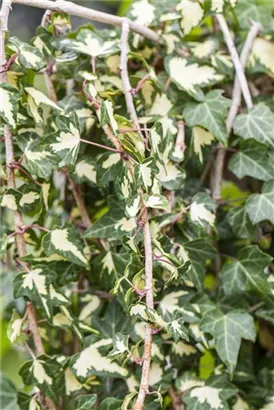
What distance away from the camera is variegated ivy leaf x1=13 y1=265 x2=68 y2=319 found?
74 centimetres

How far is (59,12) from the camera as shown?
2.50 feet

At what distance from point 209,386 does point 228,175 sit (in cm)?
46

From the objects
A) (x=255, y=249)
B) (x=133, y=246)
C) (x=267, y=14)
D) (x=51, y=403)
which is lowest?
(x=51, y=403)

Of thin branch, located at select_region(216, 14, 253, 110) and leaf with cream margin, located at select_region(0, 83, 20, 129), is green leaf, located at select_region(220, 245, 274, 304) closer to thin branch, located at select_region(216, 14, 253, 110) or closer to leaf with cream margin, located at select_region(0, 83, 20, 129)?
thin branch, located at select_region(216, 14, 253, 110)

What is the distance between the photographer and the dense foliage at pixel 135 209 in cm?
71

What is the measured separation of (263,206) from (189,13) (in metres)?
0.28

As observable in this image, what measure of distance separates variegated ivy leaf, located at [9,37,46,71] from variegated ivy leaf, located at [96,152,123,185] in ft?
0.41

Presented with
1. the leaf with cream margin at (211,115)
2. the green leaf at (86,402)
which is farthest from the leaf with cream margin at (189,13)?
the green leaf at (86,402)

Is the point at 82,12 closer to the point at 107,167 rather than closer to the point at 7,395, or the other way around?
the point at 107,167

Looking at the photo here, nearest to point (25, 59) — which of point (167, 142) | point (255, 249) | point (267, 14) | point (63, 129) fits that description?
point (63, 129)

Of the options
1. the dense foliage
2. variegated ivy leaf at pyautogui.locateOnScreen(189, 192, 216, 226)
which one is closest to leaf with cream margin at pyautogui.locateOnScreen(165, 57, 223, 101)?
the dense foliage

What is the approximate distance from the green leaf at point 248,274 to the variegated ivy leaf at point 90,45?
31 centimetres

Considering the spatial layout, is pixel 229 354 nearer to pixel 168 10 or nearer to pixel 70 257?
pixel 70 257

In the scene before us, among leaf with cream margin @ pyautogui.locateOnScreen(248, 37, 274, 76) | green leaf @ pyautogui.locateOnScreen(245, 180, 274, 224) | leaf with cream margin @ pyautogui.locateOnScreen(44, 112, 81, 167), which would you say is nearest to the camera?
leaf with cream margin @ pyautogui.locateOnScreen(44, 112, 81, 167)
